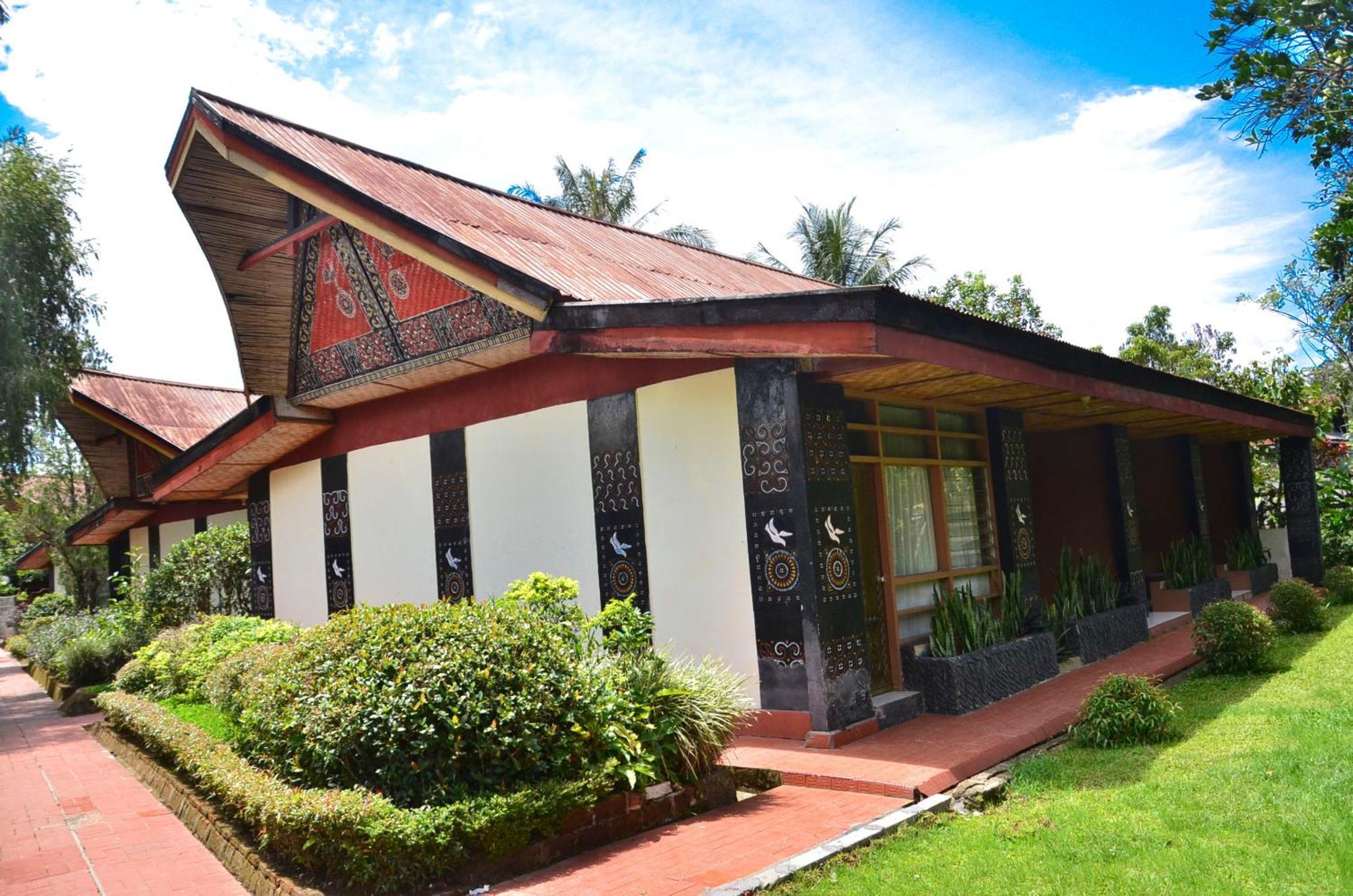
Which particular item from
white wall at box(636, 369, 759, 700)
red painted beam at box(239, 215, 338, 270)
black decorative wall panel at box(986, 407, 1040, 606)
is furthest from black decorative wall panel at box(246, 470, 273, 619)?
black decorative wall panel at box(986, 407, 1040, 606)

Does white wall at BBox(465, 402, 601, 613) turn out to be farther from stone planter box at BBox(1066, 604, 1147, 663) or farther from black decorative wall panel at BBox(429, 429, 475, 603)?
stone planter box at BBox(1066, 604, 1147, 663)

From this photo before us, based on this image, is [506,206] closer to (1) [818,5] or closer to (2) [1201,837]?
(1) [818,5]

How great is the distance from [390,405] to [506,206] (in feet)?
8.71

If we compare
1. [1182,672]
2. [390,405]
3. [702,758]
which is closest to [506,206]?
[390,405]

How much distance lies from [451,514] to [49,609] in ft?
62.1

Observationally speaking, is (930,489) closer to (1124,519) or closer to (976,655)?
(976,655)

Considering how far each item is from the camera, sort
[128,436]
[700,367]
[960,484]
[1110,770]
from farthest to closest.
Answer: [128,436] < [960,484] < [700,367] < [1110,770]

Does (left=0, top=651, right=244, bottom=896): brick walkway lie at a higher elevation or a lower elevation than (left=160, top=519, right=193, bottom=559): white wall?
lower

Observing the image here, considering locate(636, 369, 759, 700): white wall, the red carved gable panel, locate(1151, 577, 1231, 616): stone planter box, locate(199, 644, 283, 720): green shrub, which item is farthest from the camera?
locate(1151, 577, 1231, 616): stone planter box

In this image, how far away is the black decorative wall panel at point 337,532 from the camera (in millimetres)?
11750

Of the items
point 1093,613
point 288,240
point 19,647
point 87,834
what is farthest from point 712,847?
point 19,647

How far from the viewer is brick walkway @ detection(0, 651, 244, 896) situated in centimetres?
537

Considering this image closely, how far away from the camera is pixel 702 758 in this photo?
19.4 ft

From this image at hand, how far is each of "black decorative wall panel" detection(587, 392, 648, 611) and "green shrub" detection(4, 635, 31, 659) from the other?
53.4 feet
